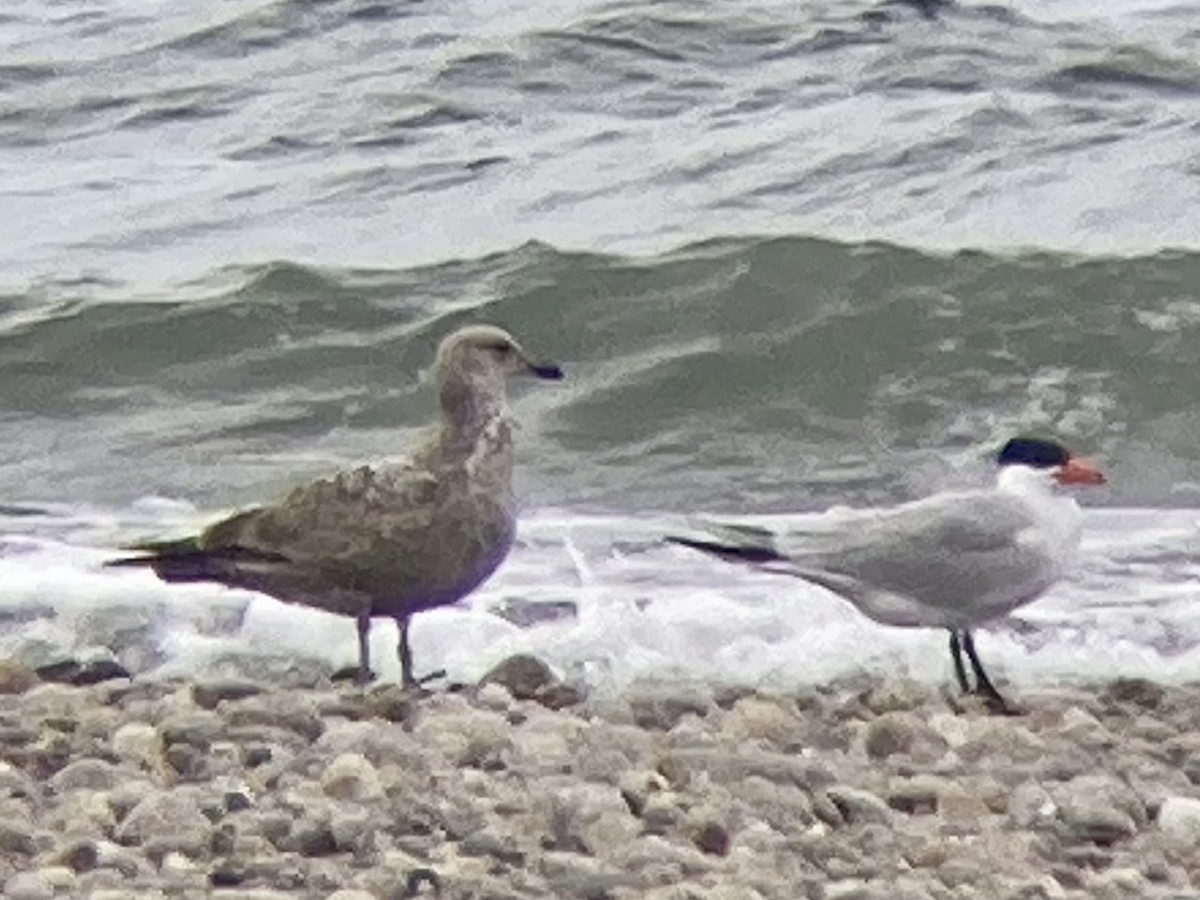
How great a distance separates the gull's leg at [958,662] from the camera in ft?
24.0

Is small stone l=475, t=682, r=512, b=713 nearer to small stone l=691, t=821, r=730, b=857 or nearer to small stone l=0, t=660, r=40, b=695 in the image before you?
small stone l=0, t=660, r=40, b=695

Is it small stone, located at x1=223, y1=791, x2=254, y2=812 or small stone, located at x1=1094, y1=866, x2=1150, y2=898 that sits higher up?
small stone, located at x1=223, y1=791, x2=254, y2=812

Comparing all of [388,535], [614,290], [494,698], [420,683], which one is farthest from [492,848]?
[614,290]

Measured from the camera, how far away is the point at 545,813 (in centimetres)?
559

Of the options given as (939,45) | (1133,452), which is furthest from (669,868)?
(939,45)

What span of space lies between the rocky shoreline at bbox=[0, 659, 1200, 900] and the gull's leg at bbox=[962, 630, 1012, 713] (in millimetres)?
84

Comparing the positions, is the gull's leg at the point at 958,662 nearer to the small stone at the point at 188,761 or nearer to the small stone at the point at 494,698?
the small stone at the point at 494,698

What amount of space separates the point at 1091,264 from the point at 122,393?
3.62 metres

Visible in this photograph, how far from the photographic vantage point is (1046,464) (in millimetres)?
7438

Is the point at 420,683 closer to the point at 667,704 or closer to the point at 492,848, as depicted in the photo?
the point at 667,704

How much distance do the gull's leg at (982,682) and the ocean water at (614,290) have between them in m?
0.22

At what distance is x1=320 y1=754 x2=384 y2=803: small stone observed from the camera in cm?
566

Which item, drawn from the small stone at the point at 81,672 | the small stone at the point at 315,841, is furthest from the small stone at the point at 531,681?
the small stone at the point at 315,841

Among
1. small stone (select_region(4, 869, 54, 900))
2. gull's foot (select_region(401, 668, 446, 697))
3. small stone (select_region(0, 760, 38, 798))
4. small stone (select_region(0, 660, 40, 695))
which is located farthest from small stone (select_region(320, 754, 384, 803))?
small stone (select_region(0, 660, 40, 695))
